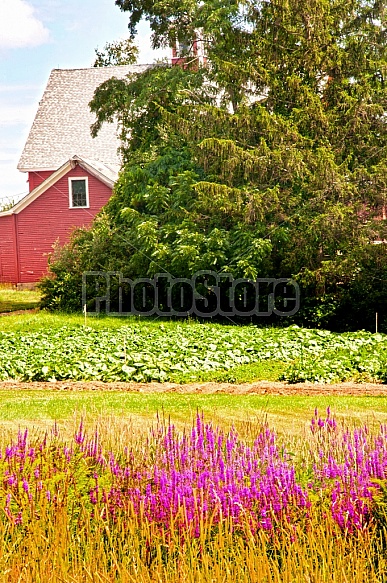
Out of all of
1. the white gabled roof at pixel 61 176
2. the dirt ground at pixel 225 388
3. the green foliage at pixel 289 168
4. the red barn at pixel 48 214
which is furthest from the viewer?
the red barn at pixel 48 214

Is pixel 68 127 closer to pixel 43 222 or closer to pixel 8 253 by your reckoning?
pixel 43 222

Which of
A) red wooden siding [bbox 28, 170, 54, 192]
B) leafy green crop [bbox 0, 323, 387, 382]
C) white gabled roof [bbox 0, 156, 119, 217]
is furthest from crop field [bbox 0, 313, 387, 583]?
red wooden siding [bbox 28, 170, 54, 192]

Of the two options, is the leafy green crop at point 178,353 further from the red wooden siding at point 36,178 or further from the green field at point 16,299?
the red wooden siding at point 36,178

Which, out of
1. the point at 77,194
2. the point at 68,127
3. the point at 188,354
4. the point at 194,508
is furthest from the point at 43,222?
the point at 194,508

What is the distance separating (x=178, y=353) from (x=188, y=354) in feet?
0.63

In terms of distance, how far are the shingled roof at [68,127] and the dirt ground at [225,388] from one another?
2547 cm

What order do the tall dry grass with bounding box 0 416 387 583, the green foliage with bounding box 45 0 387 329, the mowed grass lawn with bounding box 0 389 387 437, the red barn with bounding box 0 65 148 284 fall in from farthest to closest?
the red barn with bounding box 0 65 148 284 → the green foliage with bounding box 45 0 387 329 → the mowed grass lawn with bounding box 0 389 387 437 → the tall dry grass with bounding box 0 416 387 583

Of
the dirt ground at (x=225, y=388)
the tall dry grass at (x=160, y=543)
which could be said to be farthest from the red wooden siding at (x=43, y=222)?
the tall dry grass at (x=160, y=543)

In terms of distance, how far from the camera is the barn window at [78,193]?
33719 millimetres

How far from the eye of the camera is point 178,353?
46.5 ft

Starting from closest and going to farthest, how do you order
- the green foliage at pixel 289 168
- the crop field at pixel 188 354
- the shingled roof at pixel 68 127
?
the crop field at pixel 188 354, the green foliage at pixel 289 168, the shingled roof at pixel 68 127

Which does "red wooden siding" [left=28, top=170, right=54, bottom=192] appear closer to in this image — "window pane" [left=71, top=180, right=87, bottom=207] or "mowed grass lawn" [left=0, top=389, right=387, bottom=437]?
"window pane" [left=71, top=180, right=87, bottom=207]

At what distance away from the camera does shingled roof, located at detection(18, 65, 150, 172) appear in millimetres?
37188

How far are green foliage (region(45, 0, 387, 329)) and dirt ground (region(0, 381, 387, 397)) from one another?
286 inches
